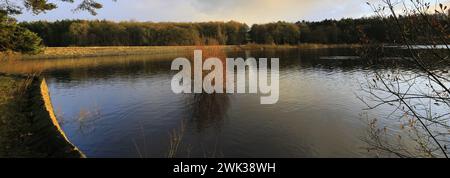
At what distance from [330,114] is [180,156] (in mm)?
8442

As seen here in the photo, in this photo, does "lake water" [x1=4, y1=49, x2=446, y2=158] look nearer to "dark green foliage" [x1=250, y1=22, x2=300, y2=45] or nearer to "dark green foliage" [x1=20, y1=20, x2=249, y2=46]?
"dark green foliage" [x1=20, y1=20, x2=249, y2=46]

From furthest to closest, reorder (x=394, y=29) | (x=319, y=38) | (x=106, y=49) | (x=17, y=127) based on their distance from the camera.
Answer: (x=319, y=38), (x=106, y=49), (x=17, y=127), (x=394, y=29)

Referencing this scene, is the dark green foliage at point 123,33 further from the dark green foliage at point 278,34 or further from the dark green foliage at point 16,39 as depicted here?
the dark green foliage at point 16,39

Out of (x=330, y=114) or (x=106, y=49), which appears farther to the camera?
(x=106, y=49)

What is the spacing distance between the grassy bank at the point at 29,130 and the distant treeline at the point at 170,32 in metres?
77.9

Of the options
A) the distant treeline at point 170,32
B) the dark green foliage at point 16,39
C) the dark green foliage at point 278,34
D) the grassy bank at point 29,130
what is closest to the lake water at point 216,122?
the grassy bank at point 29,130

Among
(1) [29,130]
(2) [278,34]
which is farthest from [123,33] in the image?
(1) [29,130]

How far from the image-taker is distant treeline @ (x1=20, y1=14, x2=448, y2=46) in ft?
318

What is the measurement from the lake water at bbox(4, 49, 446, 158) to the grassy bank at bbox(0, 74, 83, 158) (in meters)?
1.67

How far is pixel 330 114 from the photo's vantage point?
16797mm

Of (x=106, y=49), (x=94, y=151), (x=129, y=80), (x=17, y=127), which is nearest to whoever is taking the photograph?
Answer: (x=17, y=127)

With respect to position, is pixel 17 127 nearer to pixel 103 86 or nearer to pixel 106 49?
pixel 103 86

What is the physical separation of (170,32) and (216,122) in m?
91.6
